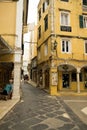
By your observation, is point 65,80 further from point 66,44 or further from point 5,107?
point 5,107

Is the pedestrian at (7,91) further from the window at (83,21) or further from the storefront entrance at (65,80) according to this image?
the window at (83,21)

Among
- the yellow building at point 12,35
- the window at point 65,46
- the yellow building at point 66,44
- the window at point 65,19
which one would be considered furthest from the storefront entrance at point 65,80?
the yellow building at point 12,35

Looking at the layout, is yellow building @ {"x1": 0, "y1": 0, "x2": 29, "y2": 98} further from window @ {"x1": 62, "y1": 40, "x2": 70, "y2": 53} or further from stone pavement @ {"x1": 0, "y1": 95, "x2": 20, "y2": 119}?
window @ {"x1": 62, "y1": 40, "x2": 70, "y2": 53}

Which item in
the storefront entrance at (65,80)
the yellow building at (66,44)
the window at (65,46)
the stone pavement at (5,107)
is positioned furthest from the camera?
the storefront entrance at (65,80)

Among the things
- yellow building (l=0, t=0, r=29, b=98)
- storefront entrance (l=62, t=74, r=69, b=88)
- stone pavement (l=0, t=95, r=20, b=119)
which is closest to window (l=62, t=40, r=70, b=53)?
storefront entrance (l=62, t=74, r=69, b=88)

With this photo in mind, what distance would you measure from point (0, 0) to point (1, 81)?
22.3ft

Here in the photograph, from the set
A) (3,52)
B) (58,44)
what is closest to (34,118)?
(3,52)

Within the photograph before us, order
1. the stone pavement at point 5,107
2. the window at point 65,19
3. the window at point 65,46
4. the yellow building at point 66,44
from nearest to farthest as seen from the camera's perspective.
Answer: the stone pavement at point 5,107, the yellow building at point 66,44, the window at point 65,46, the window at point 65,19

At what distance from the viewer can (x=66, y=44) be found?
21219 millimetres

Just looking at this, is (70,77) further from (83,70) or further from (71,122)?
(71,122)

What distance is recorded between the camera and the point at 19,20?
15766mm

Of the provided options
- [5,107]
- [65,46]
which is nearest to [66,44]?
[65,46]

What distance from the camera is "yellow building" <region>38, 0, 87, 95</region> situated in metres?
20.3

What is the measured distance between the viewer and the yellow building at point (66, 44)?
66.7 feet
